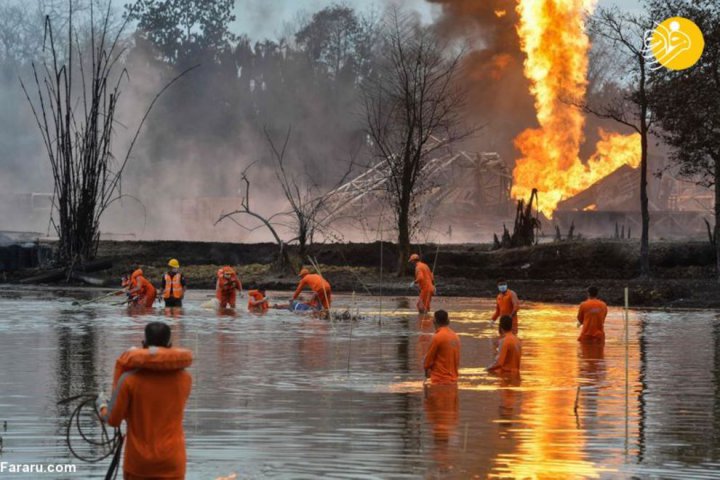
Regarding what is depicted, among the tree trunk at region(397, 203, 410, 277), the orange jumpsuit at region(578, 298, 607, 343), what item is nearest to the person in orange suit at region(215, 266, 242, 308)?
the orange jumpsuit at region(578, 298, 607, 343)

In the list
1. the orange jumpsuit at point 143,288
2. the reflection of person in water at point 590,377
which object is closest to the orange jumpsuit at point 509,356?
the reflection of person in water at point 590,377

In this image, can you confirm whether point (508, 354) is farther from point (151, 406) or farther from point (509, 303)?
point (151, 406)

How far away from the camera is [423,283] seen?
32.4 meters

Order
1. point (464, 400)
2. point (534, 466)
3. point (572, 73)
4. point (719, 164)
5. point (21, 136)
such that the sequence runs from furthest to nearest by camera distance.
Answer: point (21, 136)
point (572, 73)
point (719, 164)
point (464, 400)
point (534, 466)

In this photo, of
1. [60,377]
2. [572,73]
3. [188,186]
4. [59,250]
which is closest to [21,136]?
[188,186]

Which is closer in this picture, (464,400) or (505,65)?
(464,400)

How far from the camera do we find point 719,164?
42.5m

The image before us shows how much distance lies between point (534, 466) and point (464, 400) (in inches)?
181

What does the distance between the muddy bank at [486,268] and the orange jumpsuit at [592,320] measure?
540 inches

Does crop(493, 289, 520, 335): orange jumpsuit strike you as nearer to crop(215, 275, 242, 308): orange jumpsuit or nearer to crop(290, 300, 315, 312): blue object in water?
crop(290, 300, 315, 312): blue object in water

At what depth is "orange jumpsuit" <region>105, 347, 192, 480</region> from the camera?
8812 mm

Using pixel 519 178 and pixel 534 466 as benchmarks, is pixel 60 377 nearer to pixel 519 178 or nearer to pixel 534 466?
pixel 534 466

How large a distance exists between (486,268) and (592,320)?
82.4 feet

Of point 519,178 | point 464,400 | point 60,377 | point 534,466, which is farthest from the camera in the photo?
point 519,178
